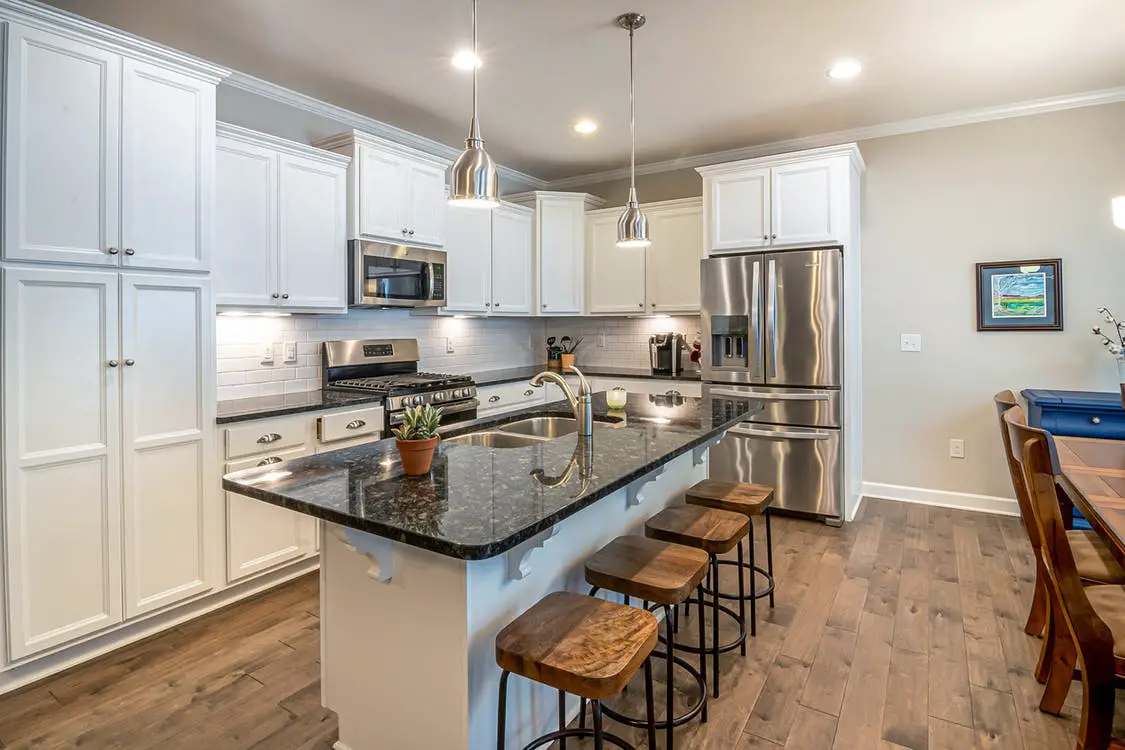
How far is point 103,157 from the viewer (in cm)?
234

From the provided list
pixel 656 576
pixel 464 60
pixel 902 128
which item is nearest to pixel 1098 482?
pixel 656 576

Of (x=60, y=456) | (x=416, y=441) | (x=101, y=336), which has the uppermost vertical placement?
(x=101, y=336)

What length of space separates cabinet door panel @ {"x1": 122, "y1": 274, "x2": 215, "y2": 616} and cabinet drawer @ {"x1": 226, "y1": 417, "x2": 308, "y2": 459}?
107mm

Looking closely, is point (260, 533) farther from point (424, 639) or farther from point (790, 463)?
point (790, 463)

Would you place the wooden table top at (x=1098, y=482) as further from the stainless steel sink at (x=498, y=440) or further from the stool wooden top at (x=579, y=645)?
the stainless steel sink at (x=498, y=440)

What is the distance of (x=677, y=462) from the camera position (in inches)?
107

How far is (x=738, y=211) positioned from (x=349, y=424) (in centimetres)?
293

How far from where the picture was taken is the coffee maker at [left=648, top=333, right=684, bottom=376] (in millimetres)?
4875

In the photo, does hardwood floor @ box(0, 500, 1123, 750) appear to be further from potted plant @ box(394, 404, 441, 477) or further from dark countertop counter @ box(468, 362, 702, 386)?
dark countertop counter @ box(468, 362, 702, 386)

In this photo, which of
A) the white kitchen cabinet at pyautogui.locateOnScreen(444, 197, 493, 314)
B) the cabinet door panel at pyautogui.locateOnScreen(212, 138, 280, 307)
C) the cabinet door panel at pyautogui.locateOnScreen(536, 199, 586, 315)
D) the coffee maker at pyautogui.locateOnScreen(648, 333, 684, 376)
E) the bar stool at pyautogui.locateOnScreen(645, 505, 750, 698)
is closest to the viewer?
the bar stool at pyautogui.locateOnScreen(645, 505, 750, 698)

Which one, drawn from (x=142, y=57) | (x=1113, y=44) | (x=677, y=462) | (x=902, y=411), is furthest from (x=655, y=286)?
(x=142, y=57)

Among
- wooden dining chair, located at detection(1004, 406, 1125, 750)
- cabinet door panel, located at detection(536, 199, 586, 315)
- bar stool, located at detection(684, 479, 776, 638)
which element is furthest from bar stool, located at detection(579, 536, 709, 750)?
cabinet door panel, located at detection(536, 199, 586, 315)

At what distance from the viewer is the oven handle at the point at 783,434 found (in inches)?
154

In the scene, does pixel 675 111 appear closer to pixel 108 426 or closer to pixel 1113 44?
pixel 1113 44
